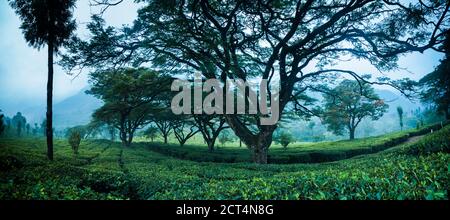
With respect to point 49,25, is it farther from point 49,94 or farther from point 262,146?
point 262,146

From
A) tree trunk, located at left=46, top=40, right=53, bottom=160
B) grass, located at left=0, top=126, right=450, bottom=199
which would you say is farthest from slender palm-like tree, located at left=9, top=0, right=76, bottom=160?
grass, located at left=0, top=126, right=450, bottom=199

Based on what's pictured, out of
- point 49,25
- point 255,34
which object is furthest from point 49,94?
point 255,34

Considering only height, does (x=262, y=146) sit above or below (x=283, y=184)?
below

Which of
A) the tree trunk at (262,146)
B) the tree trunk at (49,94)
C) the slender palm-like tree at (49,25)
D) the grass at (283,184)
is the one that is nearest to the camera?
the grass at (283,184)

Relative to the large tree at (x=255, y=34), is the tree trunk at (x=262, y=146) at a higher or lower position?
lower

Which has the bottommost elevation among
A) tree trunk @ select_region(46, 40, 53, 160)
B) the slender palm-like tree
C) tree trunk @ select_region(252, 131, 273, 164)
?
tree trunk @ select_region(252, 131, 273, 164)

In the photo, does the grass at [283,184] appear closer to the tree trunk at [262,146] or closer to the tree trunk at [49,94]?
the tree trunk at [49,94]

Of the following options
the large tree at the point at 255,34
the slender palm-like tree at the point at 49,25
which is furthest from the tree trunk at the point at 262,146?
the slender palm-like tree at the point at 49,25

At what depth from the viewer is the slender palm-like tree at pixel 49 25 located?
35.7ft

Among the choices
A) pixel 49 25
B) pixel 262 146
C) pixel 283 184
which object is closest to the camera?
pixel 283 184

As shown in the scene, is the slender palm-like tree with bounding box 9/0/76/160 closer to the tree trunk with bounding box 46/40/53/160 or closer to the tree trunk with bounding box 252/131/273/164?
the tree trunk with bounding box 46/40/53/160

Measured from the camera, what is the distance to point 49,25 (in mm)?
12031

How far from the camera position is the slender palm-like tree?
10.9 meters

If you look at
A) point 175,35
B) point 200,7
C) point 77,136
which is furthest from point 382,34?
point 77,136
